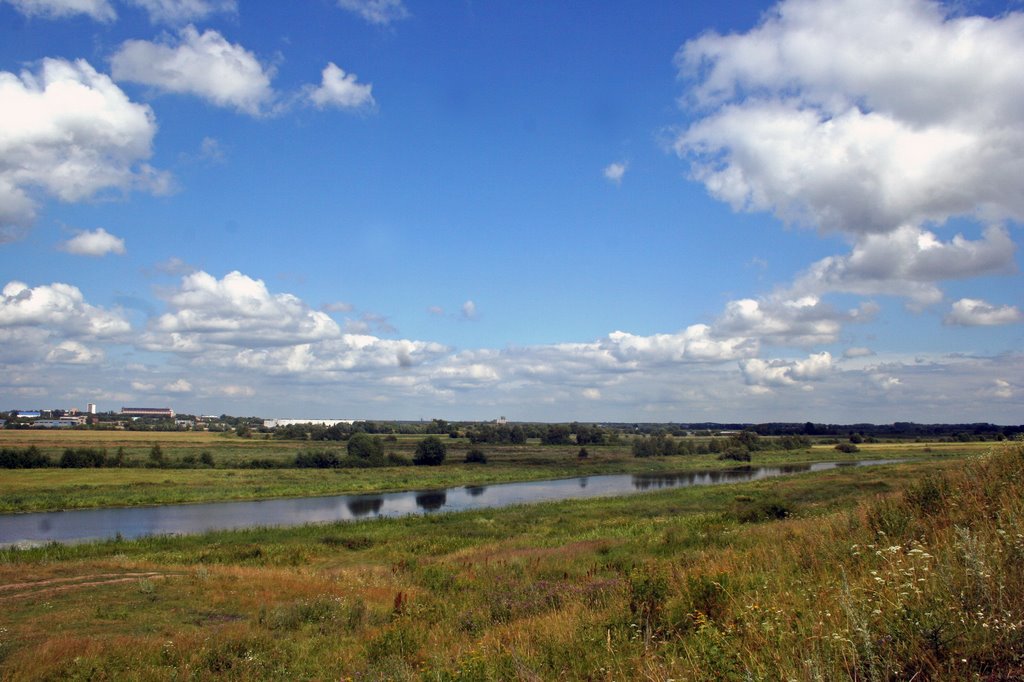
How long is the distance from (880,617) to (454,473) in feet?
247

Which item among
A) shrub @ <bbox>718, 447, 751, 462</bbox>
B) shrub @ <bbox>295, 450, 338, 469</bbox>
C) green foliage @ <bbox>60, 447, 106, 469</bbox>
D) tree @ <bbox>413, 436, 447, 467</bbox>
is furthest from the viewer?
shrub @ <bbox>718, 447, 751, 462</bbox>

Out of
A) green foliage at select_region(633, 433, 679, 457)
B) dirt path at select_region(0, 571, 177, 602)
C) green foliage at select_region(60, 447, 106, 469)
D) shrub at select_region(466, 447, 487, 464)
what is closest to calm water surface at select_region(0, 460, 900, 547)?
dirt path at select_region(0, 571, 177, 602)

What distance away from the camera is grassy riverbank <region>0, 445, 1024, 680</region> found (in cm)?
389

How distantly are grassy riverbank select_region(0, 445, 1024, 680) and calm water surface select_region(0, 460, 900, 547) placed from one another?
1518cm

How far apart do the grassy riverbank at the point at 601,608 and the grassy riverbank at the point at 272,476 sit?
32.8 meters

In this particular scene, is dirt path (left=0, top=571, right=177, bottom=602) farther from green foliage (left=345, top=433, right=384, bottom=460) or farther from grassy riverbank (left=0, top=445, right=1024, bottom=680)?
green foliage (left=345, top=433, right=384, bottom=460)

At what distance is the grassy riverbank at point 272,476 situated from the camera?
165 ft

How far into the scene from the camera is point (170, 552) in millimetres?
25594

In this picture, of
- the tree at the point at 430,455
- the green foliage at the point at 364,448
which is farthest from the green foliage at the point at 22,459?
the tree at the point at 430,455

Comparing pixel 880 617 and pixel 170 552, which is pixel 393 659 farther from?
pixel 170 552

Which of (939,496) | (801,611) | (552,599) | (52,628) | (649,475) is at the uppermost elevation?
(939,496)

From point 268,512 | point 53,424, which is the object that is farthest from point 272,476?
point 53,424

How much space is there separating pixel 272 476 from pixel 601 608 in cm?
6568

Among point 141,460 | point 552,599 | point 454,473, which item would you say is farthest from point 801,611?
point 141,460
